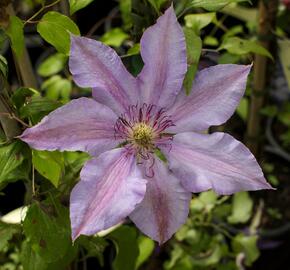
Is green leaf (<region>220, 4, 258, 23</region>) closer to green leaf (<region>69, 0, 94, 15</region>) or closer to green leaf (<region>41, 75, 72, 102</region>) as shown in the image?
green leaf (<region>41, 75, 72, 102</region>)

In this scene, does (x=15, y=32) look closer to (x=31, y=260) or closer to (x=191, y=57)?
(x=191, y=57)

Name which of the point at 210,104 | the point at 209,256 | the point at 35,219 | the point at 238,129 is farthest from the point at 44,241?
the point at 238,129

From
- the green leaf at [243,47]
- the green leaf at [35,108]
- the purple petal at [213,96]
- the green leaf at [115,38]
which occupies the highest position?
the purple petal at [213,96]

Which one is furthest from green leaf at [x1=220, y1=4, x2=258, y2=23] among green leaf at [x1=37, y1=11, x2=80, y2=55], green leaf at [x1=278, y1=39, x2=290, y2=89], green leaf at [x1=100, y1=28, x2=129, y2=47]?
green leaf at [x1=37, y1=11, x2=80, y2=55]

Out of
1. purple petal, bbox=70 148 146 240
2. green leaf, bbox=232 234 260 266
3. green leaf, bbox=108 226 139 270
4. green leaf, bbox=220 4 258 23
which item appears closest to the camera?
purple petal, bbox=70 148 146 240

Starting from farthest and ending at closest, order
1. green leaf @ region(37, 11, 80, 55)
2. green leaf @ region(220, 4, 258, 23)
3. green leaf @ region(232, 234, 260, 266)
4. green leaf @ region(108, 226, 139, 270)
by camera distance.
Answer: green leaf @ region(220, 4, 258, 23)
green leaf @ region(232, 234, 260, 266)
green leaf @ region(108, 226, 139, 270)
green leaf @ region(37, 11, 80, 55)

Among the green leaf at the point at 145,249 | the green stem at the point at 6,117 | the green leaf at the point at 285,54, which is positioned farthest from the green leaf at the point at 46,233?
the green leaf at the point at 285,54

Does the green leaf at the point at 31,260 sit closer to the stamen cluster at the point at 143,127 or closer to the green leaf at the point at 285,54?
the stamen cluster at the point at 143,127
